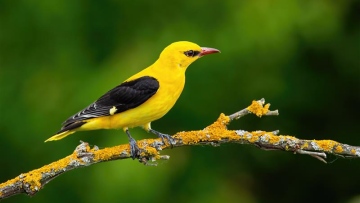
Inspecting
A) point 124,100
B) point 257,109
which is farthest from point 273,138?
point 124,100

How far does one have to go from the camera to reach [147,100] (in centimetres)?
590

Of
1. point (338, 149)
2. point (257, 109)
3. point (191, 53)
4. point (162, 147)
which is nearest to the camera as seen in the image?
point (338, 149)

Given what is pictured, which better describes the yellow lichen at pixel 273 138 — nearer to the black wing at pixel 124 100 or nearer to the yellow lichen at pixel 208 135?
the yellow lichen at pixel 208 135

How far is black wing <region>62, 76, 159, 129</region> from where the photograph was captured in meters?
5.96

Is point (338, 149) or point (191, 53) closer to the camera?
point (338, 149)

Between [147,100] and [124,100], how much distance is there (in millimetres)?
222

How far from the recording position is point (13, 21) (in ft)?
41.2

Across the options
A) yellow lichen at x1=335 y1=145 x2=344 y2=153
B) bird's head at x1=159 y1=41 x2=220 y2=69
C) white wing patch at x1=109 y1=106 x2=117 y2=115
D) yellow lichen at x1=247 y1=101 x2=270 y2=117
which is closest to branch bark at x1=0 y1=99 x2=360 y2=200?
yellow lichen at x1=335 y1=145 x2=344 y2=153

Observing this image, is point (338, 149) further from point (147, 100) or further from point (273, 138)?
point (147, 100)

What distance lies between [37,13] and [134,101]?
6.64m

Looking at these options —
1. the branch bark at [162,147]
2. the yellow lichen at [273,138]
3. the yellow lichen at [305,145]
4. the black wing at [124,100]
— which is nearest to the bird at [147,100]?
the black wing at [124,100]

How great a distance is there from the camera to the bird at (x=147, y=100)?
5.88 metres

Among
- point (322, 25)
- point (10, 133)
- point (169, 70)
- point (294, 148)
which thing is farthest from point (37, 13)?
point (294, 148)

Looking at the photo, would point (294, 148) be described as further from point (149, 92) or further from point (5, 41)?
point (5, 41)
